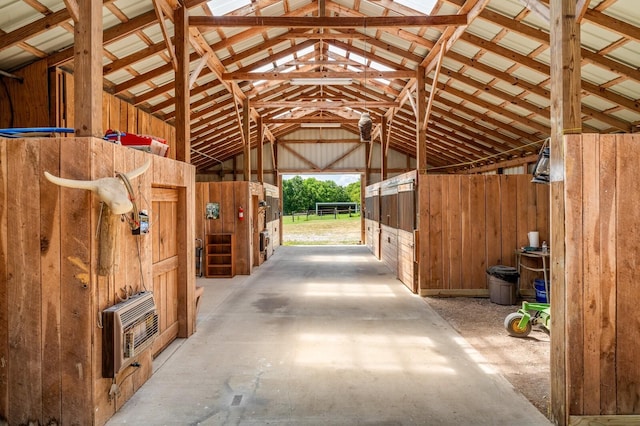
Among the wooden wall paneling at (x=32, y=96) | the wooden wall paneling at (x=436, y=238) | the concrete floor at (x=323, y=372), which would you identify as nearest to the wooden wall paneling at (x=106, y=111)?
the wooden wall paneling at (x=32, y=96)

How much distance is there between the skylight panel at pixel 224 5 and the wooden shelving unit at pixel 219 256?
467cm

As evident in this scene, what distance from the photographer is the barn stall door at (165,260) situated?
4062 millimetres

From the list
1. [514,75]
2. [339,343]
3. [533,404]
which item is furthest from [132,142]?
[514,75]

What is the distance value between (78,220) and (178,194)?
205 centimetres

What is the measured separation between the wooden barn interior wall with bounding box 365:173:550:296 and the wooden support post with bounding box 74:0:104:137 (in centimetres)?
529

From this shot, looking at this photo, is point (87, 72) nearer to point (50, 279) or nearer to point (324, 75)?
point (50, 279)

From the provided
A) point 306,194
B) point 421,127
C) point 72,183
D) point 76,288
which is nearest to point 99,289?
point 76,288

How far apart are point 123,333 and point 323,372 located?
5.91ft

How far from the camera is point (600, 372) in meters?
2.68

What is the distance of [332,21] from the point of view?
592cm

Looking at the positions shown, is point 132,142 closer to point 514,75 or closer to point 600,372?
point 600,372

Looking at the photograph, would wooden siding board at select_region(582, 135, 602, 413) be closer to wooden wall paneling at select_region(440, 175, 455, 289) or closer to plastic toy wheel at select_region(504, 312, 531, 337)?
plastic toy wheel at select_region(504, 312, 531, 337)

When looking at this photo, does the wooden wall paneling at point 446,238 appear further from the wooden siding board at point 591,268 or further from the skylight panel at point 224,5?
the skylight panel at point 224,5

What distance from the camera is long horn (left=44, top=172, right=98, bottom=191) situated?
242 centimetres
